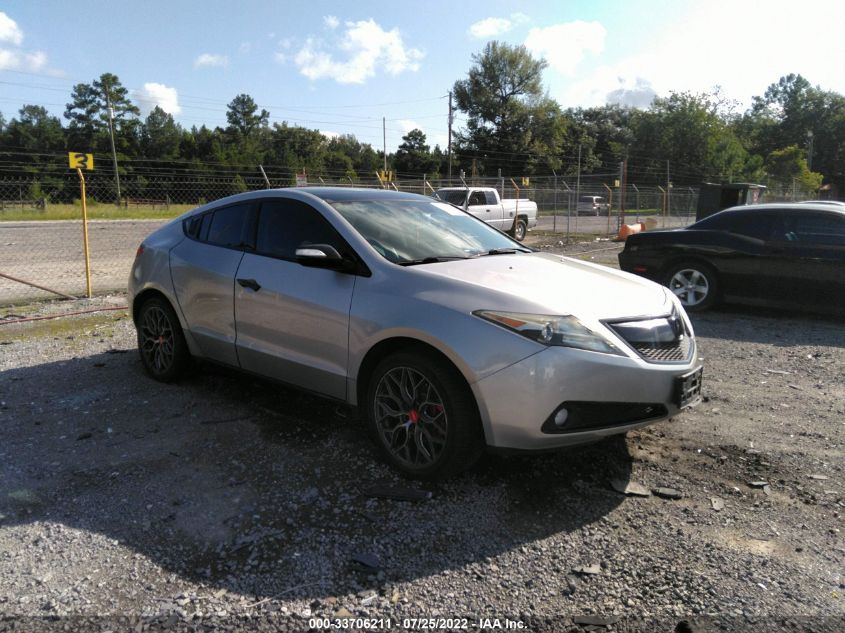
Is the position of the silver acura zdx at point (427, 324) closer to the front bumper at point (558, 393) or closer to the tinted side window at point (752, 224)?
the front bumper at point (558, 393)

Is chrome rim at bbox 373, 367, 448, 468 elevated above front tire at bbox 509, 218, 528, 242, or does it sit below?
below

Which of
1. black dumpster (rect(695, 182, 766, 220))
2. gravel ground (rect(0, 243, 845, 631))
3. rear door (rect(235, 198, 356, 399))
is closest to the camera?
gravel ground (rect(0, 243, 845, 631))

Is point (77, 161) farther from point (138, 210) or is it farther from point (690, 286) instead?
point (138, 210)

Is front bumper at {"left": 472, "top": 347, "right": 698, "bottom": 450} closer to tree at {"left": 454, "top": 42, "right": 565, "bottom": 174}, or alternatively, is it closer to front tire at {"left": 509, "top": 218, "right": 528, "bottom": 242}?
front tire at {"left": 509, "top": 218, "right": 528, "bottom": 242}

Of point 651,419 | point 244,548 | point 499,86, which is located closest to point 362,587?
point 244,548

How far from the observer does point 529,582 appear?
2.71 meters

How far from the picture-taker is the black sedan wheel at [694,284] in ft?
27.7

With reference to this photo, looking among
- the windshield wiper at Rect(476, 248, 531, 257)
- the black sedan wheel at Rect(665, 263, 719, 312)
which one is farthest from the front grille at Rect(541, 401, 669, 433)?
the black sedan wheel at Rect(665, 263, 719, 312)

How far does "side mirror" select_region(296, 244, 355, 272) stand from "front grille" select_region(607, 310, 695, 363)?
5.26 feet

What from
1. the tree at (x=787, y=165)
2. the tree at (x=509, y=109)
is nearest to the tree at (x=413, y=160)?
the tree at (x=509, y=109)

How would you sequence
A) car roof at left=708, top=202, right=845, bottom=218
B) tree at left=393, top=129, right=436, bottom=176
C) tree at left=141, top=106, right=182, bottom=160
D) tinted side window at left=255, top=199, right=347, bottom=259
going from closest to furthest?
tinted side window at left=255, top=199, right=347, bottom=259 < car roof at left=708, top=202, right=845, bottom=218 < tree at left=141, top=106, right=182, bottom=160 < tree at left=393, top=129, right=436, bottom=176

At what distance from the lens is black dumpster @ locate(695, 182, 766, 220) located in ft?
57.5

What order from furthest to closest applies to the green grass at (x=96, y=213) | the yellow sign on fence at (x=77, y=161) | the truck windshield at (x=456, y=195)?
the green grass at (x=96, y=213), the truck windshield at (x=456, y=195), the yellow sign on fence at (x=77, y=161)

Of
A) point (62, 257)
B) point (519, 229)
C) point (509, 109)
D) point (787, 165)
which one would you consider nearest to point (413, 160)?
point (509, 109)
